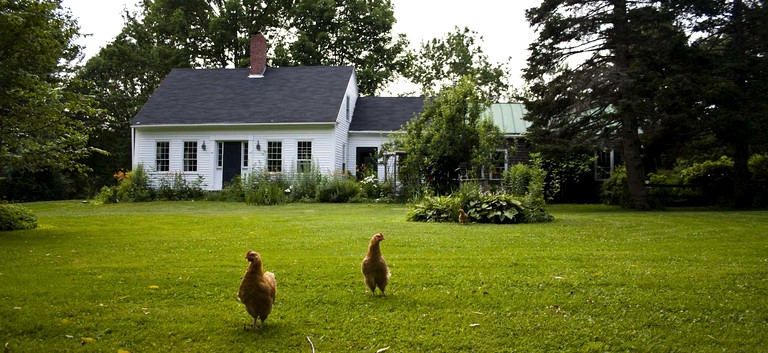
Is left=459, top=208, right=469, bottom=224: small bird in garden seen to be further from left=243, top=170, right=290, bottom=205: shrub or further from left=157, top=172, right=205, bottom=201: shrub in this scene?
left=157, top=172, right=205, bottom=201: shrub

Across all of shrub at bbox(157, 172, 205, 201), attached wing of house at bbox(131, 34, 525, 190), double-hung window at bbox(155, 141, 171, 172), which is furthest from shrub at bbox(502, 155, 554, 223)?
double-hung window at bbox(155, 141, 171, 172)

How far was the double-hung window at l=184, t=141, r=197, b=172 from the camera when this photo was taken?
2372 centimetres

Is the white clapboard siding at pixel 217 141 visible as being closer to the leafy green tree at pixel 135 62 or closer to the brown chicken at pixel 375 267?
the leafy green tree at pixel 135 62

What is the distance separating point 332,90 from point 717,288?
68.4 ft

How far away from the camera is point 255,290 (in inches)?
141

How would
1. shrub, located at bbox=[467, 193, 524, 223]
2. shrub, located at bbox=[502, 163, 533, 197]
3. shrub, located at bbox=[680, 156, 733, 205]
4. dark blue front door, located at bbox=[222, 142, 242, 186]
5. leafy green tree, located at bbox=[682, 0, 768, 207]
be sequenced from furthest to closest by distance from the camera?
dark blue front door, located at bbox=[222, 142, 242, 186], shrub, located at bbox=[680, 156, 733, 205], leafy green tree, located at bbox=[682, 0, 768, 207], shrub, located at bbox=[502, 163, 533, 197], shrub, located at bbox=[467, 193, 524, 223]

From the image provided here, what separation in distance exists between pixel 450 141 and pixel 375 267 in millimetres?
12253

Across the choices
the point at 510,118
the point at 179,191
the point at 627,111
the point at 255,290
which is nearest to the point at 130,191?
the point at 179,191

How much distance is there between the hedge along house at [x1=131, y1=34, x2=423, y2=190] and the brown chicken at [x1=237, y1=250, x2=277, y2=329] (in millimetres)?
18455

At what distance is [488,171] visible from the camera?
54.6 ft

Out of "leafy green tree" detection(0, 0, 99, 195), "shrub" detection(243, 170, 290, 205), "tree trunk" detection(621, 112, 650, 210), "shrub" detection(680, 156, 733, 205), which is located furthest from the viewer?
"shrub" detection(680, 156, 733, 205)

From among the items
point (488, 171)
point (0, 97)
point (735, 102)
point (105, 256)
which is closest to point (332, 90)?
point (488, 171)

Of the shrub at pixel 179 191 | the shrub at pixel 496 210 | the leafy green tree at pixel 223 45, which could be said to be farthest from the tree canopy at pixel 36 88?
the leafy green tree at pixel 223 45

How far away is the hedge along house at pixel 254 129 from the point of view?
2295cm
